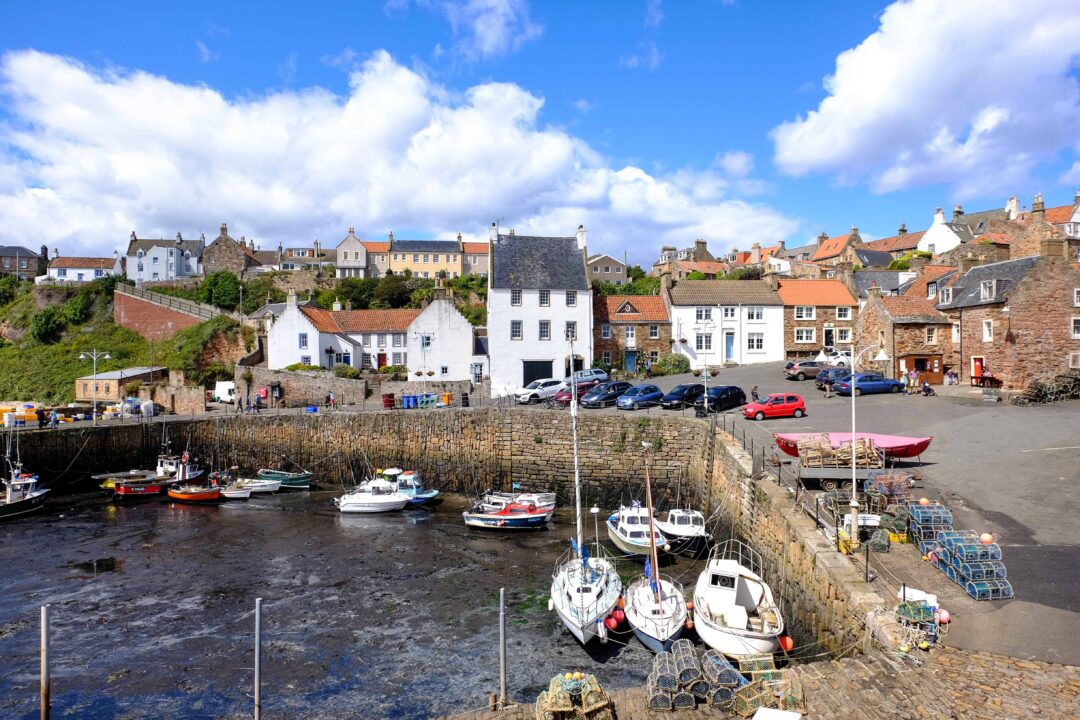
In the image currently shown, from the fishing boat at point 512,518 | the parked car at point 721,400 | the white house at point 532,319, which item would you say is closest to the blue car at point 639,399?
the parked car at point 721,400

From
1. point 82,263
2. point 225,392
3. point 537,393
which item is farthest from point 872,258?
point 82,263

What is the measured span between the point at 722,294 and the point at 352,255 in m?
52.6

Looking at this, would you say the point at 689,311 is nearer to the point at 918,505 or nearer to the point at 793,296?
the point at 793,296

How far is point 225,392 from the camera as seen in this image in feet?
162

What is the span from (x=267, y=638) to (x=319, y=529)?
Answer: 1067cm

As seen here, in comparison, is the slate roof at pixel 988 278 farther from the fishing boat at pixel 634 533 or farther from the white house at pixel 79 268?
the white house at pixel 79 268

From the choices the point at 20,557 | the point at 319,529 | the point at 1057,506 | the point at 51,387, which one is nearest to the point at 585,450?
the point at 319,529

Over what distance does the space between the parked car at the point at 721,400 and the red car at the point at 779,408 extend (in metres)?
2.42

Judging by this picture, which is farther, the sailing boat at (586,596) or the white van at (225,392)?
the white van at (225,392)

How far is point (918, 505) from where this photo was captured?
621 inches

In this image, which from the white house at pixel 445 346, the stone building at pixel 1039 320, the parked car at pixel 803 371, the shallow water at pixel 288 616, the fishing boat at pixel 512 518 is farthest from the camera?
the white house at pixel 445 346

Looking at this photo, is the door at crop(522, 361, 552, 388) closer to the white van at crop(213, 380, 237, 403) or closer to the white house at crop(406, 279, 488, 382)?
the white house at crop(406, 279, 488, 382)

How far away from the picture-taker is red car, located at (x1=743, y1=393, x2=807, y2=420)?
103 feet

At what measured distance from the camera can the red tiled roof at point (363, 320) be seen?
5250 centimetres
